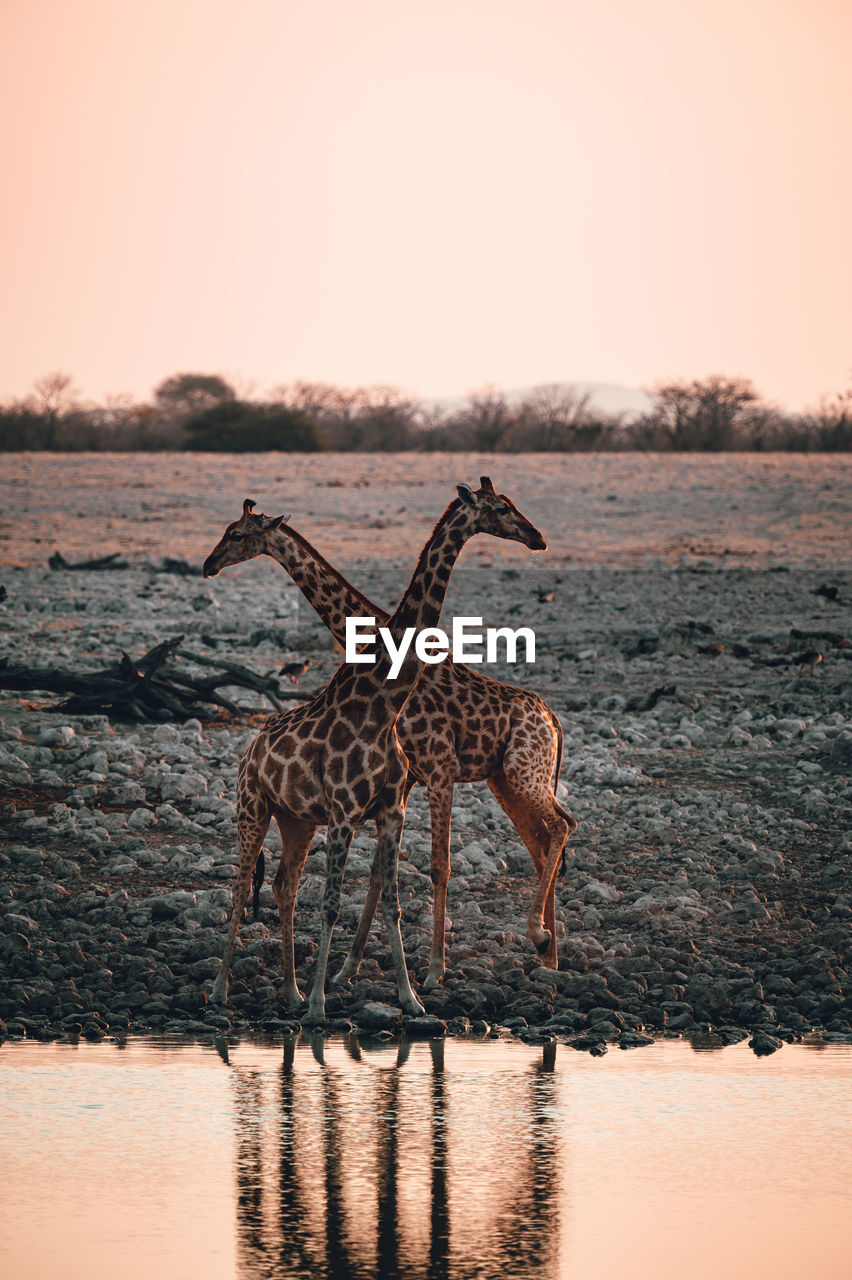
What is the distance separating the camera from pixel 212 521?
28516 mm

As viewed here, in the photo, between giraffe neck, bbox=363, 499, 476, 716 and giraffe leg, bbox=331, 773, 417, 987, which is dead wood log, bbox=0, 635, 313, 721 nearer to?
giraffe leg, bbox=331, 773, 417, 987

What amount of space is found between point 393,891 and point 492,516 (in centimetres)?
168

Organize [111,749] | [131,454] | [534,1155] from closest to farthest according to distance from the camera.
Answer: [534,1155]
[111,749]
[131,454]

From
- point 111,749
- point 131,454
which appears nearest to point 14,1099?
point 111,749

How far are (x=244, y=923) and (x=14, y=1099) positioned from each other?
254cm

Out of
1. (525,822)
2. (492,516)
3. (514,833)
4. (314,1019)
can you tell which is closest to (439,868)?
(525,822)

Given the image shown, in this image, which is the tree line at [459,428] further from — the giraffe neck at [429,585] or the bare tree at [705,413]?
the giraffe neck at [429,585]

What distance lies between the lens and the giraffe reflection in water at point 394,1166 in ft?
16.1

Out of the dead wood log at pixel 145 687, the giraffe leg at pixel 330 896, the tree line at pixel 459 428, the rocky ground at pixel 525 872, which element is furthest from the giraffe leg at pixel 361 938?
the tree line at pixel 459 428

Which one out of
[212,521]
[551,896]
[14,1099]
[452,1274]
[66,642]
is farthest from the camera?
[212,521]

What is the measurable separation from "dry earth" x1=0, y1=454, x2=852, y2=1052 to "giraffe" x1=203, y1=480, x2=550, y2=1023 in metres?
0.42

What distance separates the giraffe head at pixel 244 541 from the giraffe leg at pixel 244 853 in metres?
1.04

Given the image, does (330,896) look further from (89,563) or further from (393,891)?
(89,563)

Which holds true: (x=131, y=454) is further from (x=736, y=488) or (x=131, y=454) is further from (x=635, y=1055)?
(x=635, y=1055)
